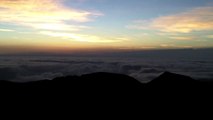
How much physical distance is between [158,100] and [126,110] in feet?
28.6

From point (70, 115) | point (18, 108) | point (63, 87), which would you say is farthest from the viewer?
point (63, 87)

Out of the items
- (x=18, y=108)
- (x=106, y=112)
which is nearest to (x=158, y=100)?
(x=106, y=112)

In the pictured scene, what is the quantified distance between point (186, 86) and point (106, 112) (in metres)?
24.1

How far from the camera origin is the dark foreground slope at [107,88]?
70562 millimetres

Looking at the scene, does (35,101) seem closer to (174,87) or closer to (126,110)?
(126,110)

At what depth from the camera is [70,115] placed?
198 ft

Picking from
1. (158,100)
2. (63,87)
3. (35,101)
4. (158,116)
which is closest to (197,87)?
(158,100)

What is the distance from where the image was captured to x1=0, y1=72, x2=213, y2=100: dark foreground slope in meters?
70.6

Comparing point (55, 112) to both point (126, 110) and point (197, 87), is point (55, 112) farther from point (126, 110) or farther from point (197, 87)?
point (197, 87)

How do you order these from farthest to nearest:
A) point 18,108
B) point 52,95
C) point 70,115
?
point 52,95, point 18,108, point 70,115

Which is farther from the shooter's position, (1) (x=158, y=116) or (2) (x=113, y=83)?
(2) (x=113, y=83)

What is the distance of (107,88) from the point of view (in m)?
74.1

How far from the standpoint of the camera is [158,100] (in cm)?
6788

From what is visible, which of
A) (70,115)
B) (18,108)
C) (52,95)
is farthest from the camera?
(52,95)
